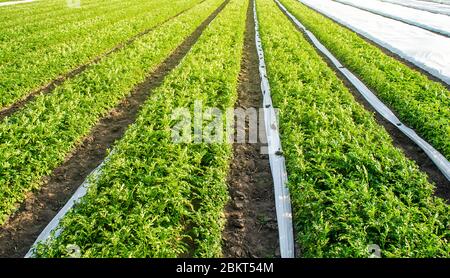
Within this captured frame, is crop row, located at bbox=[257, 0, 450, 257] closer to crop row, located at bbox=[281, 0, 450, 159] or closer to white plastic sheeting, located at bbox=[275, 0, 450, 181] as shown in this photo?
white plastic sheeting, located at bbox=[275, 0, 450, 181]

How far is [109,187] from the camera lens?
16.3 feet

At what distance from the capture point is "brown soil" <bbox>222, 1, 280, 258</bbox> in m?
4.42

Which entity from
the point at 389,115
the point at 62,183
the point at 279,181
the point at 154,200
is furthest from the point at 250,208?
the point at 389,115

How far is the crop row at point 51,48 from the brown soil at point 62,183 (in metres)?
2.65

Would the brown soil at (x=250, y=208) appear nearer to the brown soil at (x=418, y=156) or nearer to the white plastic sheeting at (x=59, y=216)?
the white plastic sheeting at (x=59, y=216)

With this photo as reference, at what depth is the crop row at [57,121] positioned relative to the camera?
17.3ft

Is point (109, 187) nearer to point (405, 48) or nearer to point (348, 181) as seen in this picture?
point (348, 181)

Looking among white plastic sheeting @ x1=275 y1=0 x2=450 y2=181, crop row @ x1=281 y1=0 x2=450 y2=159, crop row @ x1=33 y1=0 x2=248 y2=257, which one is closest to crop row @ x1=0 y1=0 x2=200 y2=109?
crop row @ x1=33 y1=0 x2=248 y2=257

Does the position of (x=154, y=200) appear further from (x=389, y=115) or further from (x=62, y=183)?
(x=389, y=115)

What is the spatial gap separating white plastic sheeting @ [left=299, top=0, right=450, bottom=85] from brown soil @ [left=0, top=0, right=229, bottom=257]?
8.85 m

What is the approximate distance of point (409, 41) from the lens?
14.7 m

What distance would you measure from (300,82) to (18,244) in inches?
265

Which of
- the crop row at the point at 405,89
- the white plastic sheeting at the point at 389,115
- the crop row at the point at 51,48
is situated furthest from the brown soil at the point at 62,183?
the crop row at the point at 405,89
